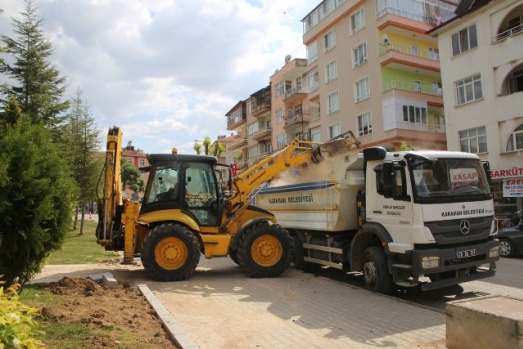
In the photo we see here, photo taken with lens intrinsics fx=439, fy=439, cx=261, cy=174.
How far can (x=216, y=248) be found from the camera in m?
10.4

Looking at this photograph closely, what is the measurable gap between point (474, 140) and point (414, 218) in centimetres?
1994

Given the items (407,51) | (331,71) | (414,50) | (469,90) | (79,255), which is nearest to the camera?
(79,255)

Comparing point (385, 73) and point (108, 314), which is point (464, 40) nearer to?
point (385, 73)

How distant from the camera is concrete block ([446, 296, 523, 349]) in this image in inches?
176

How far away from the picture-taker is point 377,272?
845 centimetres

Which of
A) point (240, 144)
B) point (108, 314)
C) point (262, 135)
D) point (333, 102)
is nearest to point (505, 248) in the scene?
point (108, 314)

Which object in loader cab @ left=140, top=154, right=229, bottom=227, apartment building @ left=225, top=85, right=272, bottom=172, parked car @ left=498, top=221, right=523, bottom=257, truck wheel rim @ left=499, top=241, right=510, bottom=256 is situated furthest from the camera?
apartment building @ left=225, top=85, right=272, bottom=172

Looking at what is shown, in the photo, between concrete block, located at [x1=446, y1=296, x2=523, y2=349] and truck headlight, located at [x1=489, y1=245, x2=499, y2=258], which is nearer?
concrete block, located at [x1=446, y1=296, x2=523, y2=349]

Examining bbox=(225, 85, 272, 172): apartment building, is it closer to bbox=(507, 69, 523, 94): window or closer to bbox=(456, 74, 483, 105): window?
bbox=(456, 74, 483, 105): window

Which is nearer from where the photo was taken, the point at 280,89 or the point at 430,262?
the point at 430,262

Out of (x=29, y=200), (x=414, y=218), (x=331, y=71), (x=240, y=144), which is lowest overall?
(x=414, y=218)

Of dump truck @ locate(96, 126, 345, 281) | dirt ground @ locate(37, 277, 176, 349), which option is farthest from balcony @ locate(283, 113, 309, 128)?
dirt ground @ locate(37, 277, 176, 349)

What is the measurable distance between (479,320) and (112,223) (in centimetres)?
797

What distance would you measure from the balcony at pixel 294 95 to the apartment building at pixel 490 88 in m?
19.0
